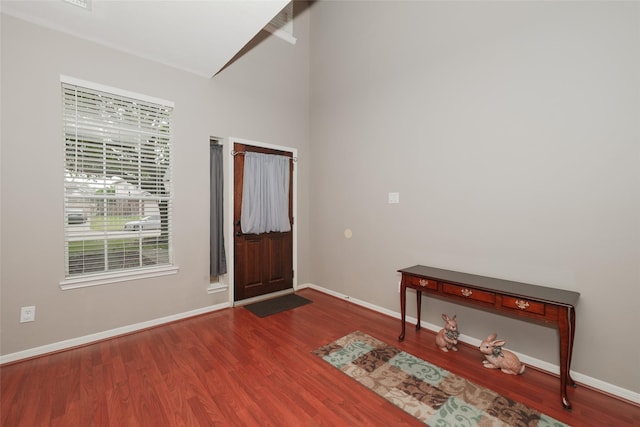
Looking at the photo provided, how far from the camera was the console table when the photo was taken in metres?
1.88

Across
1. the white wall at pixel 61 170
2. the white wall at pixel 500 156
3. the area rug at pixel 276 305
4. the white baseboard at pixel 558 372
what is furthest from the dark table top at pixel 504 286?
the white wall at pixel 61 170

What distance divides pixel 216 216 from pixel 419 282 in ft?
8.51

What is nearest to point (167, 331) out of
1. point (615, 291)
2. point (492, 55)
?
point (615, 291)

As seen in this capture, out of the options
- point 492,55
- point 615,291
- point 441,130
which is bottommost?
point 615,291

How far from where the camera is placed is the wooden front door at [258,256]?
3.75m

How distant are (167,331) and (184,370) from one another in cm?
89

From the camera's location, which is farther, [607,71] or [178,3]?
[178,3]

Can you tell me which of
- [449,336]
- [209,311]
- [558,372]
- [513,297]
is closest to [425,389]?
[449,336]

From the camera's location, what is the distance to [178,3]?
2.20 m

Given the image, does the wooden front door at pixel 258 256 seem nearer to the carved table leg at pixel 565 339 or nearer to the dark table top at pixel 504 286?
the dark table top at pixel 504 286

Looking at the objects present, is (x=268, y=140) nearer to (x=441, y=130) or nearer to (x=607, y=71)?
(x=441, y=130)

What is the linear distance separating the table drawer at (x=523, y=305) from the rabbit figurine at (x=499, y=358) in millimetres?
402

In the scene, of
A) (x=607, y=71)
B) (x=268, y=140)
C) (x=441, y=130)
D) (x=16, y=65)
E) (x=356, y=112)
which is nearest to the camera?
(x=607, y=71)

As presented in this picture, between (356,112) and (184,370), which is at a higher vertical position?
Answer: (356,112)
